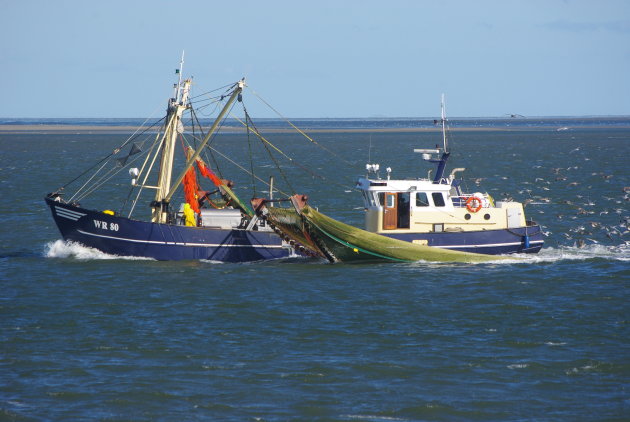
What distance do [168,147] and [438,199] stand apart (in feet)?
34.7

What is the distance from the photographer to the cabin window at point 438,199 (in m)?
35.4

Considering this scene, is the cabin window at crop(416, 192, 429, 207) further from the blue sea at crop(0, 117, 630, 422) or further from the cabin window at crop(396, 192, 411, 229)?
the blue sea at crop(0, 117, 630, 422)

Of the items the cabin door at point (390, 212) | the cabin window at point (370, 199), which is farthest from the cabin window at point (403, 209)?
the cabin window at point (370, 199)

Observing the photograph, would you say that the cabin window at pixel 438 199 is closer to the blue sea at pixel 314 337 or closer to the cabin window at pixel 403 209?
the cabin window at pixel 403 209

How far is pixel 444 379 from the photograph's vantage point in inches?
810

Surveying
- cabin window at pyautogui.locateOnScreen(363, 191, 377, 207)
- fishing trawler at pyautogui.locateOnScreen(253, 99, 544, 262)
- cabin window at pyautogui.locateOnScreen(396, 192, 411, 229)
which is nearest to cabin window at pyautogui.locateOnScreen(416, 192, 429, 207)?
fishing trawler at pyautogui.locateOnScreen(253, 99, 544, 262)

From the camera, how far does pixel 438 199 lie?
1396 inches

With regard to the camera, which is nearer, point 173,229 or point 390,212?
point 173,229

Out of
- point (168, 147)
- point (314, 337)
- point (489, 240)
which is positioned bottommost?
point (314, 337)

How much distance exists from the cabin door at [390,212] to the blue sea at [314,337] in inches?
72.6

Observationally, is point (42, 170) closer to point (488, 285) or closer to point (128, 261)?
point (128, 261)

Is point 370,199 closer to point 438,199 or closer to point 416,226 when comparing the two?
point 416,226

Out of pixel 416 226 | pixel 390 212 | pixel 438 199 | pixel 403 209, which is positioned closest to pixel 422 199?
pixel 438 199

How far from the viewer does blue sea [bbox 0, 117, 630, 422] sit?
19172mm
